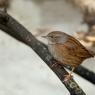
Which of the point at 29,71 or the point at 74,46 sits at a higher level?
the point at 29,71

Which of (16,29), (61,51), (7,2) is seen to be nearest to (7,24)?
(16,29)

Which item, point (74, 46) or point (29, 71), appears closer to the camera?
point (74, 46)

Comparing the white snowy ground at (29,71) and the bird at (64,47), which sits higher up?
the white snowy ground at (29,71)

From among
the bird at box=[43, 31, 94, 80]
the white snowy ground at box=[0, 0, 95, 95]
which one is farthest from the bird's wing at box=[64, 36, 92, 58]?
the white snowy ground at box=[0, 0, 95, 95]

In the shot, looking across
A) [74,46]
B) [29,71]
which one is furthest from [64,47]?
[29,71]

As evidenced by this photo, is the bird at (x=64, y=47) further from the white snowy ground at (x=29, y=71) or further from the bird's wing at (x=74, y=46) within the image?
the white snowy ground at (x=29, y=71)

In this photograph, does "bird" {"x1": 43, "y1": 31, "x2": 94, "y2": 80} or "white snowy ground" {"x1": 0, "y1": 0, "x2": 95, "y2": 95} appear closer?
"bird" {"x1": 43, "y1": 31, "x2": 94, "y2": 80}

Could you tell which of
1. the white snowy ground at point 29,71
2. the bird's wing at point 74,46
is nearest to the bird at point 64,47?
the bird's wing at point 74,46

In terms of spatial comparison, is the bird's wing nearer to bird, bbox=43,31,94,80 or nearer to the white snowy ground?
bird, bbox=43,31,94,80

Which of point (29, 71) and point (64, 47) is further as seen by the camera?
point (29, 71)

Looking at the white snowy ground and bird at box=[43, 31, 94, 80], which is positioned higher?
the white snowy ground

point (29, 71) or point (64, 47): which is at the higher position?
point (29, 71)

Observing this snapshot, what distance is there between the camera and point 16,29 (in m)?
1.12

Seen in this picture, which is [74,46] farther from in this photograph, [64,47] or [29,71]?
[29,71]
